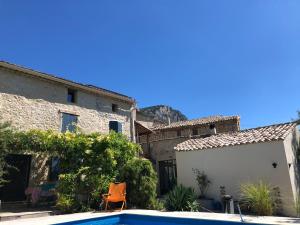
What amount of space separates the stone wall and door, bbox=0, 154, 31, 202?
14.9 inches

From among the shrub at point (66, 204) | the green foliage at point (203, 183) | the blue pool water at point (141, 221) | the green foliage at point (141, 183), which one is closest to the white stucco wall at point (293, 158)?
the green foliage at point (203, 183)

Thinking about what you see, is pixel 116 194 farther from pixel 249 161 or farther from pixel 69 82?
pixel 69 82

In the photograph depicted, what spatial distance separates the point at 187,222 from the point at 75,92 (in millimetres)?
12466

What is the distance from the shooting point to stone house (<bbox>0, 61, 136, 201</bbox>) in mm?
14375

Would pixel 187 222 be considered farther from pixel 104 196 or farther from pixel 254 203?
pixel 104 196

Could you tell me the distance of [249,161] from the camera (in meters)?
12.8

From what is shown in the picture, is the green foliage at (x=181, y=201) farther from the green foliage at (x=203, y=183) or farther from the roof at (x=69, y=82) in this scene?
the roof at (x=69, y=82)

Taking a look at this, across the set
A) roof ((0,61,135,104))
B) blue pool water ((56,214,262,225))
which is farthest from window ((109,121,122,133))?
blue pool water ((56,214,262,225))

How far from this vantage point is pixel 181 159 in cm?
1556

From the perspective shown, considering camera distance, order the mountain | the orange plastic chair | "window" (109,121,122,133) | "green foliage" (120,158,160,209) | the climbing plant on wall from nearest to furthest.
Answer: the orange plastic chair → the climbing plant on wall → "green foliage" (120,158,160,209) → "window" (109,121,122,133) → the mountain

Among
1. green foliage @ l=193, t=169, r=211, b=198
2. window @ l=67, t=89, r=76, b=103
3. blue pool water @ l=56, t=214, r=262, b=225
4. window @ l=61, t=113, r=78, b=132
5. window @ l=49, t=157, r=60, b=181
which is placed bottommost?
blue pool water @ l=56, t=214, r=262, b=225

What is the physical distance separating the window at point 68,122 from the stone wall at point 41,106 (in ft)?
0.77

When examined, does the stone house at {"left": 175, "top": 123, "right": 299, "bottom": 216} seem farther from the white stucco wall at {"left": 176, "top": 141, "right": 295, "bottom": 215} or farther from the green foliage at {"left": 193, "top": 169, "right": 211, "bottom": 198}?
the green foliage at {"left": 193, "top": 169, "right": 211, "bottom": 198}

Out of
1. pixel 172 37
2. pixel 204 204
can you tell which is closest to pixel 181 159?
pixel 204 204
